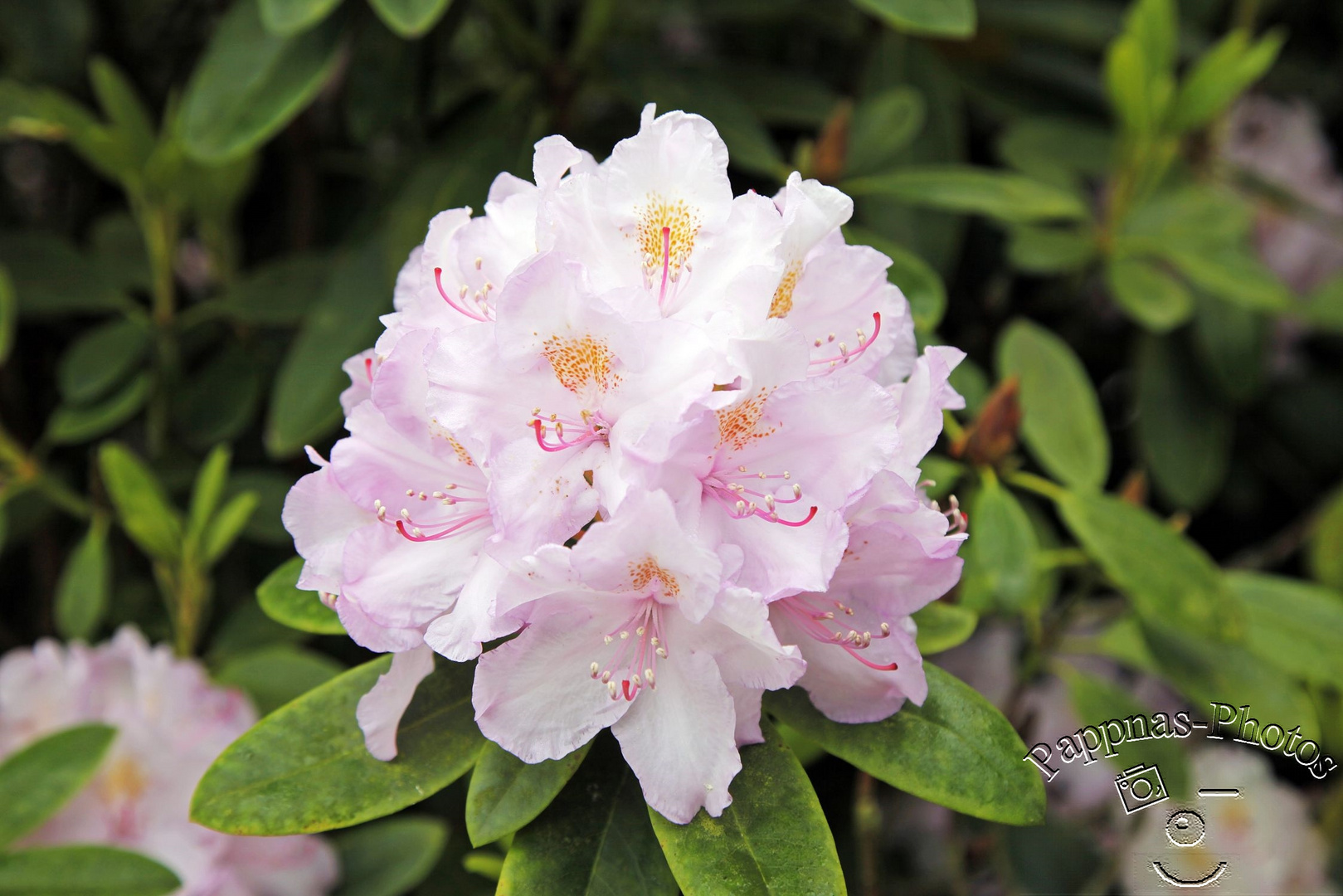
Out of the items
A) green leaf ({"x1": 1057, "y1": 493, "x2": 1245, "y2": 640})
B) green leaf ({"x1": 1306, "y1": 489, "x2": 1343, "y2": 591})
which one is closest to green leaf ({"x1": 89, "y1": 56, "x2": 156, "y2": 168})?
green leaf ({"x1": 1057, "y1": 493, "x2": 1245, "y2": 640})

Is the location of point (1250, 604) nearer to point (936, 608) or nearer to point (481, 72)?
point (936, 608)

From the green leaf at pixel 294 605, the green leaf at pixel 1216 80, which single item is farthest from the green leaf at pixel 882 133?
the green leaf at pixel 294 605

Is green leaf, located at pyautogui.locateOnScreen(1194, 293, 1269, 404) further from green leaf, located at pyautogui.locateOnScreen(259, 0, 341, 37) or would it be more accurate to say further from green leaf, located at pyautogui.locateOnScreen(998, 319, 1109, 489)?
green leaf, located at pyautogui.locateOnScreen(259, 0, 341, 37)

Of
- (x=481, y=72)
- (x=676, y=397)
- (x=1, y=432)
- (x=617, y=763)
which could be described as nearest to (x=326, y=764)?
(x=617, y=763)

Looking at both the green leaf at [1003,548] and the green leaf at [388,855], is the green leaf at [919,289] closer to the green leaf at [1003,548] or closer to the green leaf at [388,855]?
the green leaf at [1003,548]

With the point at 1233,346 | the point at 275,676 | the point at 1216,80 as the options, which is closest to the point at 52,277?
the point at 275,676

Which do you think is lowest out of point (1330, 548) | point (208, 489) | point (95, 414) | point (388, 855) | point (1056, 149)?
point (388, 855)

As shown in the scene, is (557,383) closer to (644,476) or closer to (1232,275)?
(644,476)
